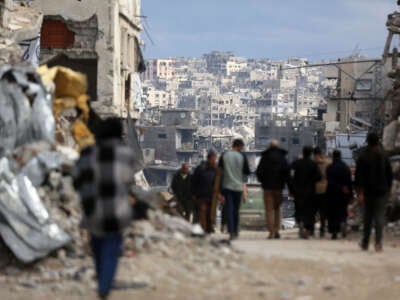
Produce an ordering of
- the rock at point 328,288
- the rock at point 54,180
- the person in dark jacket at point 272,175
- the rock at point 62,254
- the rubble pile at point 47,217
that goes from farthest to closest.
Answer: the person in dark jacket at point 272,175
the rock at point 54,180
the rock at point 62,254
the rubble pile at point 47,217
the rock at point 328,288

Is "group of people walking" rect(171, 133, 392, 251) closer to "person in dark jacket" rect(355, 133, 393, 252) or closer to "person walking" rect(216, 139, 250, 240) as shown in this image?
"person walking" rect(216, 139, 250, 240)

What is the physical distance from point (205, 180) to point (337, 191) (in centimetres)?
269

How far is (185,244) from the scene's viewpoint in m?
13.9

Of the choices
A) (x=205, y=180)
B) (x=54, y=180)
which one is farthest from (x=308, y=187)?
(x=54, y=180)

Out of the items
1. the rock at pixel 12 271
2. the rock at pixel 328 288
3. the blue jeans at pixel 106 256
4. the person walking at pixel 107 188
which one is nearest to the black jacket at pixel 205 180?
the rock at pixel 12 271

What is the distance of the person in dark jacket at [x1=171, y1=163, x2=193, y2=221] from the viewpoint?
23359 mm

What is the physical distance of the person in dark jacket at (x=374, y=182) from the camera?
15.2m

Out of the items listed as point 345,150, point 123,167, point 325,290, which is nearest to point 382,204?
point 325,290

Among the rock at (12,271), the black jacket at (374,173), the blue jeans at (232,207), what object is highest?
the black jacket at (374,173)

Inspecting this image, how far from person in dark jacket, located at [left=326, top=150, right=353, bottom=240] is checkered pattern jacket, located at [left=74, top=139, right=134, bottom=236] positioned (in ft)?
27.1

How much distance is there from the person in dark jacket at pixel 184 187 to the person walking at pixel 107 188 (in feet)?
42.0

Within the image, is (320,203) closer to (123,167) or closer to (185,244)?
(185,244)

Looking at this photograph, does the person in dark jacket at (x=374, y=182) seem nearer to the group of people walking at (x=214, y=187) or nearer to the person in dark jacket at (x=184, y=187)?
the group of people walking at (x=214, y=187)

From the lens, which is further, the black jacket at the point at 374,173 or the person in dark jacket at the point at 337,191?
the person in dark jacket at the point at 337,191
